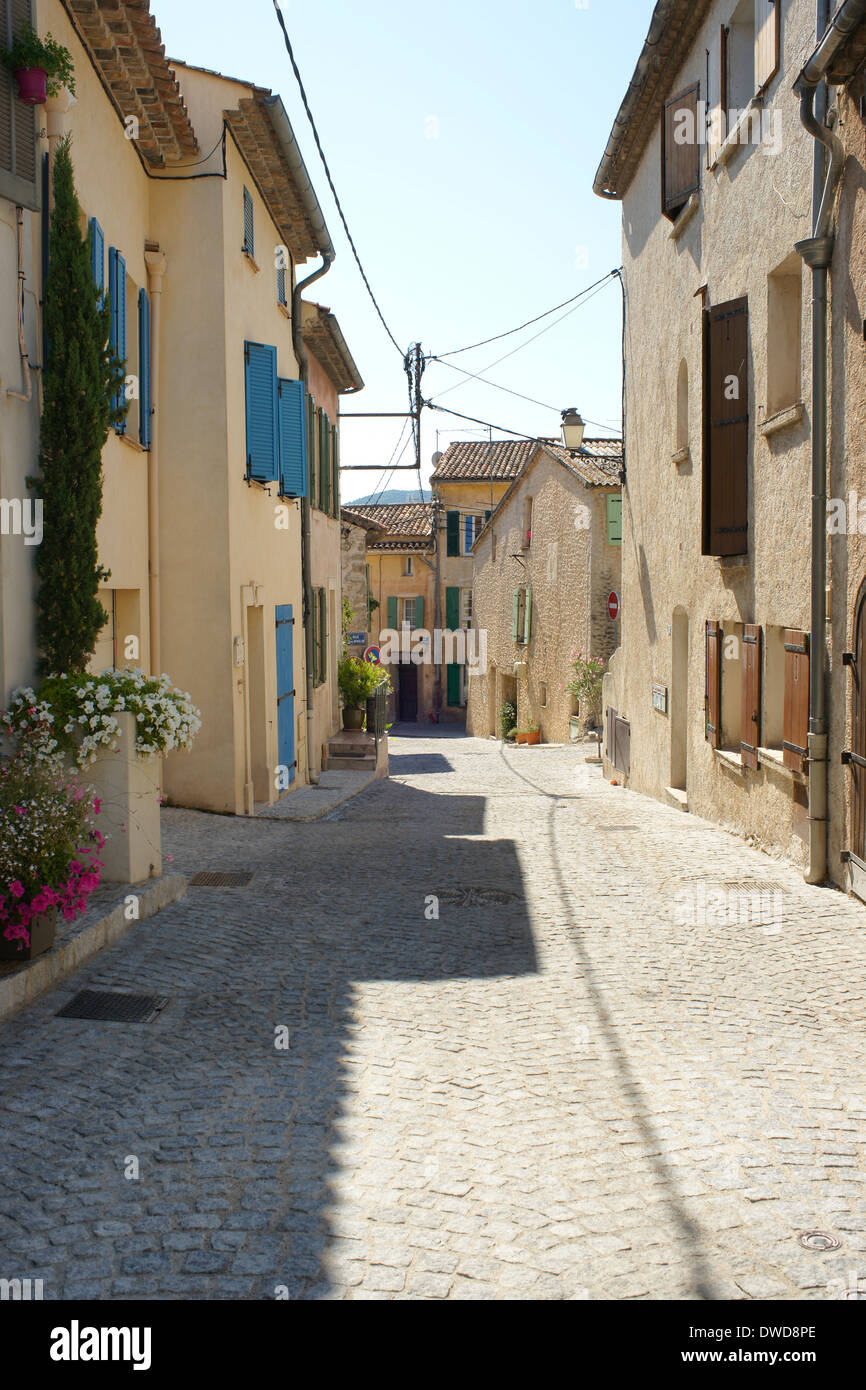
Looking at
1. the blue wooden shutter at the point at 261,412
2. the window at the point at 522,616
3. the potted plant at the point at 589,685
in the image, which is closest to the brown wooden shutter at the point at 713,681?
the blue wooden shutter at the point at 261,412

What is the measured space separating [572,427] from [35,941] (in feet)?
63.6

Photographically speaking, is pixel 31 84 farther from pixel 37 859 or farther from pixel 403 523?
pixel 403 523

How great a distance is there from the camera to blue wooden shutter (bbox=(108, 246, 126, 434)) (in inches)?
368

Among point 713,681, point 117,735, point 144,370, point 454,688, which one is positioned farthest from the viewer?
point 454,688

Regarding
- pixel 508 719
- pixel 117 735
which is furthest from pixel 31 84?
pixel 508 719

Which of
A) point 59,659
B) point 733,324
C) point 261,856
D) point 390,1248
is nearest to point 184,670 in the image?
point 261,856

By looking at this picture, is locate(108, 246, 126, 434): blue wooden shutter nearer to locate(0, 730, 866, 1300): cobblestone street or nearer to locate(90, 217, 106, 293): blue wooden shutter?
locate(90, 217, 106, 293): blue wooden shutter

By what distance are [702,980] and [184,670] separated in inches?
269

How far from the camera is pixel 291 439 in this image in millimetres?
13617

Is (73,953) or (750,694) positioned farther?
(750,694)

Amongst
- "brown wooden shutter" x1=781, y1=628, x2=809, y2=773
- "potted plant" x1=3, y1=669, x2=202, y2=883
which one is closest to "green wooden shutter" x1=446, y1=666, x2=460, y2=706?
"brown wooden shutter" x1=781, y1=628, x2=809, y2=773

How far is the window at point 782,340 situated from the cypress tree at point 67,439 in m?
5.39

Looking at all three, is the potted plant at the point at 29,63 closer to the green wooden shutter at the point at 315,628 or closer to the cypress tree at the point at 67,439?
the cypress tree at the point at 67,439

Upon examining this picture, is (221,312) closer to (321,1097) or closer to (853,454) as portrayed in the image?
(853,454)
